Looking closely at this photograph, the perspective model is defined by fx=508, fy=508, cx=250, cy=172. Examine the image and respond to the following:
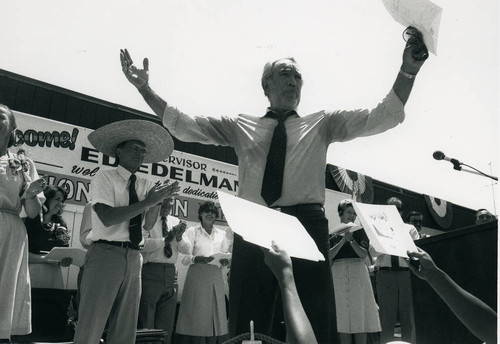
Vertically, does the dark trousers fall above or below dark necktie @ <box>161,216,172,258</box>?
below

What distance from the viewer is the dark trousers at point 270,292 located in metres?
1.85

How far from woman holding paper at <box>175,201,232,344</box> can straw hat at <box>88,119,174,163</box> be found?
1.95 m

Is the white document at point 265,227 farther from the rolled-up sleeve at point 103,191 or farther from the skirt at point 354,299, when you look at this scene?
the skirt at point 354,299

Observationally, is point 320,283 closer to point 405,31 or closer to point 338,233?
point 405,31

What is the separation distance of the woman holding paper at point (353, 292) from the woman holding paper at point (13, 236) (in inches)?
108

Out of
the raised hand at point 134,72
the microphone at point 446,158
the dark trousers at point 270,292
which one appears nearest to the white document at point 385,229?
the dark trousers at point 270,292

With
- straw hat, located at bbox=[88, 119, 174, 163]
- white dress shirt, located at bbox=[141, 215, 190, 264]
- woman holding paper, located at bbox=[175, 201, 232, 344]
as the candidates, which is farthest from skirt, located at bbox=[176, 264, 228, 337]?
straw hat, located at bbox=[88, 119, 174, 163]

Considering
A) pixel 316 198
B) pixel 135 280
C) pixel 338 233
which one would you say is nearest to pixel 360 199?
pixel 338 233

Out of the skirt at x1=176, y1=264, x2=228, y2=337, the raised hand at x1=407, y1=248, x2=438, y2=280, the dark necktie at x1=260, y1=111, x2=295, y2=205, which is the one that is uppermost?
the dark necktie at x1=260, y1=111, x2=295, y2=205

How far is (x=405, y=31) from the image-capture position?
1835 mm

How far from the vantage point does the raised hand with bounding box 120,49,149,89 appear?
7.47 ft

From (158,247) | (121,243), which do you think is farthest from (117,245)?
(158,247)

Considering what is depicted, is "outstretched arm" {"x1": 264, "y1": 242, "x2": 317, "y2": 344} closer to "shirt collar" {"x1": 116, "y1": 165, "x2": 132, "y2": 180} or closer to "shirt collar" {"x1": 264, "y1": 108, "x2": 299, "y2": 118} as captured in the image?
"shirt collar" {"x1": 264, "y1": 108, "x2": 299, "y2": 118}

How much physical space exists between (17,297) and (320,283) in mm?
1904
